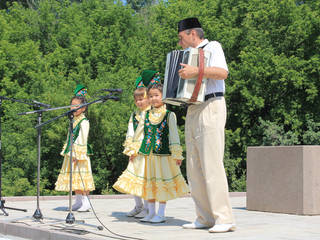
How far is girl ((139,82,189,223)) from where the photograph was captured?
773cm

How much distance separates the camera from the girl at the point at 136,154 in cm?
790

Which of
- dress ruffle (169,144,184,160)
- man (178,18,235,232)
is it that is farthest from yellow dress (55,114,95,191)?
man (178,18,235,232)

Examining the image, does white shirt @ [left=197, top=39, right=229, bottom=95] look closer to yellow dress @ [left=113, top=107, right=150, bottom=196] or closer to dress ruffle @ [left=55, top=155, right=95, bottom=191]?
yellow dress @ [left=113, top=107, right=150, bottom=196]

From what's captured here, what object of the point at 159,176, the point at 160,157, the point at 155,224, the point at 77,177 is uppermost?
the point at 160,157

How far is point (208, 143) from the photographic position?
641 centimetres

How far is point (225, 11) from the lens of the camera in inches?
1163

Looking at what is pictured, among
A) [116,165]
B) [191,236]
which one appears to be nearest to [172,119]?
[191,236]

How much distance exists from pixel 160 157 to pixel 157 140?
0.26 meters

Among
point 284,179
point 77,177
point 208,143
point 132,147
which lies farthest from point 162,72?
point 208,143

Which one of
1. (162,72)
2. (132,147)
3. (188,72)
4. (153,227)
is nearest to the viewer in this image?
(188,72)

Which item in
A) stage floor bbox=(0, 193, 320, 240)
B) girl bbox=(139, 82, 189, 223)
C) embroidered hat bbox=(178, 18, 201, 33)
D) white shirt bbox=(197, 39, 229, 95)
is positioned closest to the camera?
stage floor bbox=(0, 193, 320, 240)

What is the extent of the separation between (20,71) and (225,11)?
1154 cm

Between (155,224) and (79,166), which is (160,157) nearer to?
(155,224)

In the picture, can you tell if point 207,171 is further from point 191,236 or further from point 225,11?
point 225,11
